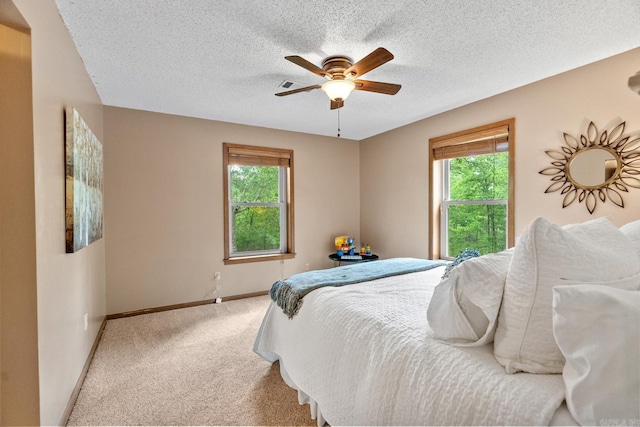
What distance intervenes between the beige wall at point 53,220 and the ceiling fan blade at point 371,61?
1634 millimetres

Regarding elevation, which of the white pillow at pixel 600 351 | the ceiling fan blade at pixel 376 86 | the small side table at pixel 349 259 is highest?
the ceiling fan blade at pixel 376 86

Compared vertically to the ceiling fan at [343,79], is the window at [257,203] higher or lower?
lower

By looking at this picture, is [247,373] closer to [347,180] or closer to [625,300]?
[625,300]

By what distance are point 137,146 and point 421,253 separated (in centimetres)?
365

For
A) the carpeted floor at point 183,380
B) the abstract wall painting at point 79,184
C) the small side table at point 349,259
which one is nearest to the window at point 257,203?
the small side table at point 349,259

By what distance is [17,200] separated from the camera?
1.23 meters

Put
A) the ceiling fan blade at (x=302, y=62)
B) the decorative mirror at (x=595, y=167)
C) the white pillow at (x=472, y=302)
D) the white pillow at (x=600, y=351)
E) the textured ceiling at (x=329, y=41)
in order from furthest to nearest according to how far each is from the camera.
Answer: the decorative mirror at (x=595, y=167)
the ceiling fan blade at (x=302, y=62)
the textured ceiling at (x=329, y=41)
the white pillow at (x=472, y=302)
the white pillow at (x=600, y=351)

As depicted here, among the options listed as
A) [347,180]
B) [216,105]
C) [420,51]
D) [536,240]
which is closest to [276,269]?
[347,180]

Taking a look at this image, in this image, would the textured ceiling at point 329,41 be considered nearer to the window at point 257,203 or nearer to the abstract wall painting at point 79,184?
the abstract wall painting at point 79,184

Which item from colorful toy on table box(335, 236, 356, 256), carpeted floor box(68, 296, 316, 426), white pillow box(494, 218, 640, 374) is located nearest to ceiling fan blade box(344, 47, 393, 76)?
white pillow box(494, 218, 640, 374)

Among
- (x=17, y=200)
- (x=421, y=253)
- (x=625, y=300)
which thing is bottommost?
(x=421, y=253)

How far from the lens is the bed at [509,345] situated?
2.57 ft

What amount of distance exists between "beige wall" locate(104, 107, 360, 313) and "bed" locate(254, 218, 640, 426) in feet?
8.61

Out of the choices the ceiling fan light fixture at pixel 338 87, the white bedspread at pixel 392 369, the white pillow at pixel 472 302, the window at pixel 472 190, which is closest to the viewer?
the white bedspread at pixel 392 369
